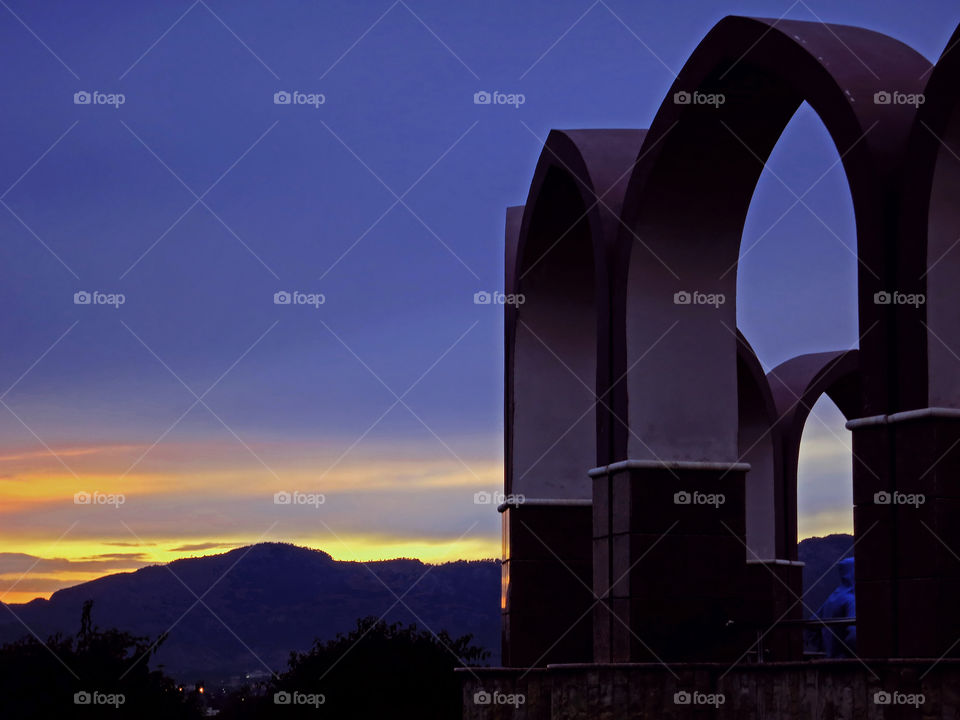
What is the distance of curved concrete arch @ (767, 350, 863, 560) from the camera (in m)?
20.4

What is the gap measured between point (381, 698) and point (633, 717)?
886 inches

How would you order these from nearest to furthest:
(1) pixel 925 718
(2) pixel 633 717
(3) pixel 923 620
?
(1) pixel 925 718 < (3) pixel 923 620 < (2) pixel 633 717

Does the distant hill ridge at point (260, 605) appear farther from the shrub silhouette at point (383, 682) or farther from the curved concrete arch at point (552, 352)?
the curved concrete arch at point (552, 352)

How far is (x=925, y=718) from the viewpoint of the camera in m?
8.09

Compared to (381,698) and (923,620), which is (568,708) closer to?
(923,620)

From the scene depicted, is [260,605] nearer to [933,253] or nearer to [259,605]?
[259,605]

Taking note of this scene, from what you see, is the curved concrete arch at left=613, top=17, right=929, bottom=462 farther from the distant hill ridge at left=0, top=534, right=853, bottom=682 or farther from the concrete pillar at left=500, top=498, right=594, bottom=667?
the distant hill ridge at left=0, top=534, right=853, bottom=682

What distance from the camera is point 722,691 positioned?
404 inches

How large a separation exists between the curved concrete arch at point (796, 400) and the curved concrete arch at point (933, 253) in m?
11.7

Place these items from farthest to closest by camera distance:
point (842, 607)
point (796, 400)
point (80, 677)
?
point (80, 677) → point (796, 400) → point (842, 607)

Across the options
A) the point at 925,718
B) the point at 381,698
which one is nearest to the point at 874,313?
the point at 925,718

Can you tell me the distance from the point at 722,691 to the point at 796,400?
11.2 metres

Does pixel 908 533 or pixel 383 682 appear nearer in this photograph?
pixel 908 533

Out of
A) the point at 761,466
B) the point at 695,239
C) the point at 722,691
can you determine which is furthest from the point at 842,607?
the point at 722,691
